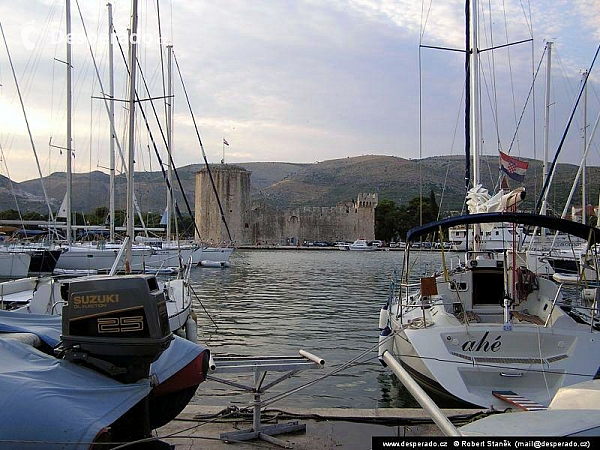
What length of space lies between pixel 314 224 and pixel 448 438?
9868 centimetres

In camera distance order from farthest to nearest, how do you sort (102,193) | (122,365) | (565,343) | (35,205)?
(102,193), (35,205), (565,343), (122,365)

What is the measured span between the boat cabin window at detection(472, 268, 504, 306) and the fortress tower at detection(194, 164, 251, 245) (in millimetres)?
77664

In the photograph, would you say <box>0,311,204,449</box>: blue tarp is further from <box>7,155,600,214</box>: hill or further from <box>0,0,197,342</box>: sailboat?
<box>7,155,600,214</box>: hill

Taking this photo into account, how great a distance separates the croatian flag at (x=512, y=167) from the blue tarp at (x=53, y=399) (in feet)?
47.0

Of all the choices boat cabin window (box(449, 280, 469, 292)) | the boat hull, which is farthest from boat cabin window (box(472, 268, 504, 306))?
the boat hull

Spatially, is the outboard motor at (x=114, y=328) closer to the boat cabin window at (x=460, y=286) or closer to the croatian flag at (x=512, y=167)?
the boat cabin window at (x=460, y=286)

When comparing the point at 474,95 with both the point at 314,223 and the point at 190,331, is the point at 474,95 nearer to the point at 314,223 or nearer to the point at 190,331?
the point at 190,331

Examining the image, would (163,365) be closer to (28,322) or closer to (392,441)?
(28,322)

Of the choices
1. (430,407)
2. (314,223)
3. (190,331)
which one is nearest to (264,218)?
(314,223)

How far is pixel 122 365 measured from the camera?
3.92 meters

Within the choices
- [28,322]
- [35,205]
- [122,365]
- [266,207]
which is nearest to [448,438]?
[122,365]

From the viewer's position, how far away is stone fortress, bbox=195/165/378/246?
291ft

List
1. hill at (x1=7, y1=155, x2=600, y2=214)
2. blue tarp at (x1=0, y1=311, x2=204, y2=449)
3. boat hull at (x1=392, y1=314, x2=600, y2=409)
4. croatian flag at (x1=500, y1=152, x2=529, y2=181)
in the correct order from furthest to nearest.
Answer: hill at (x1=7, y1=155, x2=600, y2=214), croatian flag at (x1=500, y1=152, x2=529, y2=181), boat hull at (x1=392, y1=314, x2=600, y2=409), blue tarp at (x1=0, y1=311, x2=204, y2=449)

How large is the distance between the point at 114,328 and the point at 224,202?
87673mm
